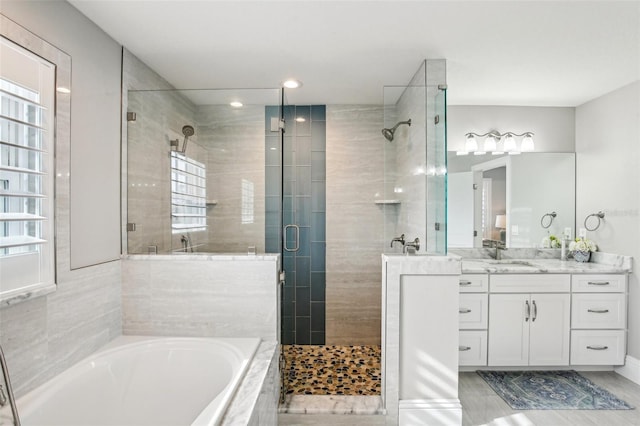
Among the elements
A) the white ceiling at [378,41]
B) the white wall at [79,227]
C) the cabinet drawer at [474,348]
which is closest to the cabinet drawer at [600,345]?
the cabinet drawer at [474,348]

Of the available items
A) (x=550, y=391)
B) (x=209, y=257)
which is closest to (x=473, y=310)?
(x=550, y=391)

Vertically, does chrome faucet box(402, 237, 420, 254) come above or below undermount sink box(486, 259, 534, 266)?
above

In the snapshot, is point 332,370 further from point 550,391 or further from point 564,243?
point 564,243

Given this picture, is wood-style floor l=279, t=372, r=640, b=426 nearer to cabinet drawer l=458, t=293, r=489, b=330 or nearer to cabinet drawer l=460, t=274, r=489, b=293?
cabinet drawer l=458, t=293, r=489, b=330

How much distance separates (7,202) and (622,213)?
428 cm

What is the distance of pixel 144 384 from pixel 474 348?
2.52 meters

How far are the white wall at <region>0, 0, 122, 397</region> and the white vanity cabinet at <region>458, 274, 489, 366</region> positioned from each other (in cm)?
265

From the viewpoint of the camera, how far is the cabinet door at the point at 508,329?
119 inches

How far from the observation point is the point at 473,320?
9.90 ft

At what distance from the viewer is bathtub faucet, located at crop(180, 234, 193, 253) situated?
8.11 feet

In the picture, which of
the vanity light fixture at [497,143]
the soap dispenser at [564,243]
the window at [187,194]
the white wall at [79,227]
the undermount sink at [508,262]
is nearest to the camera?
the white wall at [79,227]

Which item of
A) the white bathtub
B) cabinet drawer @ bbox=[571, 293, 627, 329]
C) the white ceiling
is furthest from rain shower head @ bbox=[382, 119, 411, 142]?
cabinet drawer @ bbox=[571, 293, 627, 329]

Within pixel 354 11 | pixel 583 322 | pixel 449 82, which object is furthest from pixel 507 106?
pixel 354 11

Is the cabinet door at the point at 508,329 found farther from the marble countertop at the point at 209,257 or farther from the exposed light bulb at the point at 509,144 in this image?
the marble countertop at the point at 209,257
